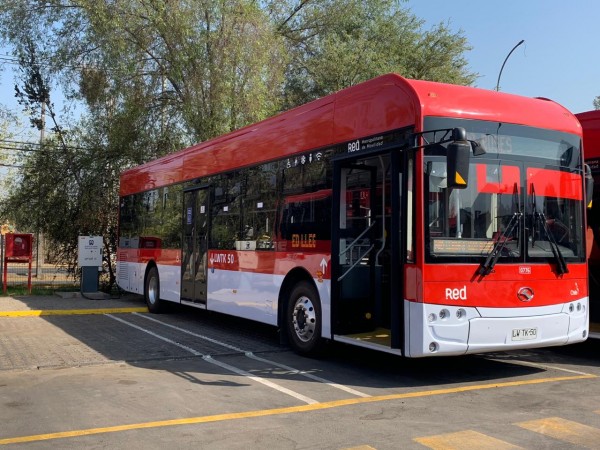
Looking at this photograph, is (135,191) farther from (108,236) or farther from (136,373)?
(136,373)

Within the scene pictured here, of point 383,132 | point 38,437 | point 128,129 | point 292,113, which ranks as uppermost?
point 128,129

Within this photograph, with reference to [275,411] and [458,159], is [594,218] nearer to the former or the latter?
[458,159]

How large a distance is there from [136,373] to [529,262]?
5023mm

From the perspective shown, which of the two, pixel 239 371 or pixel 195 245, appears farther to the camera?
pixel 195 245

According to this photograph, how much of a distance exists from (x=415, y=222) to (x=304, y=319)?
2640mm

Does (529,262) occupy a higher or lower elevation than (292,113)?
lower

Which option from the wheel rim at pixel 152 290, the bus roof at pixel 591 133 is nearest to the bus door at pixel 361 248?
the bus roof at pixel 591 133

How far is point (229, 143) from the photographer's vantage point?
1101cm

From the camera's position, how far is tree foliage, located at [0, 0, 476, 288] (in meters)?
17.7

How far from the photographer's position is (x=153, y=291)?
554 inches

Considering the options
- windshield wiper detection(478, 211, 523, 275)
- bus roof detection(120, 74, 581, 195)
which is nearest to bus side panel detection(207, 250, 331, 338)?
bus roof detection(120, 74, 581, 195)

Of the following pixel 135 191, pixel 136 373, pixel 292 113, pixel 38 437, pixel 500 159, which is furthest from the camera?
pixel 135 191

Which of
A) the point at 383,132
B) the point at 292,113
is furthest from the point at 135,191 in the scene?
the point at 383,132

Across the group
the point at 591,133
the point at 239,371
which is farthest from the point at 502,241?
the point at 239,371
